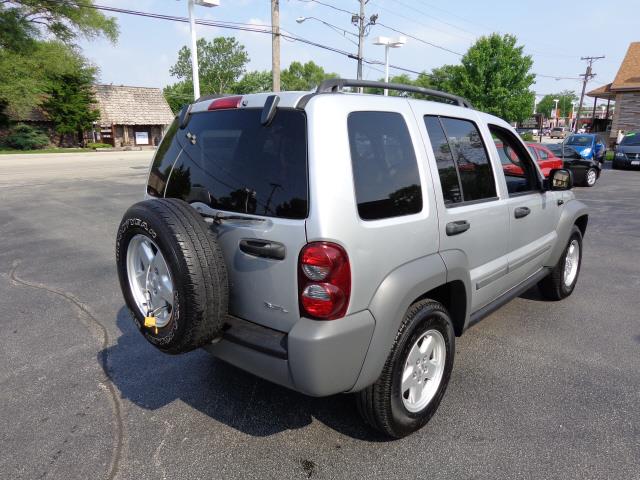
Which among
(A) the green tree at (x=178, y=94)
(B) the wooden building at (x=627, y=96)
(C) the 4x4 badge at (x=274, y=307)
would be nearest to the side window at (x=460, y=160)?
(C) the 4x4 badge at (x=274, y=307)

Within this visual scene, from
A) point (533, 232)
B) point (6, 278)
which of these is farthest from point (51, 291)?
→ point (533, 232)

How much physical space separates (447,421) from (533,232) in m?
1.86

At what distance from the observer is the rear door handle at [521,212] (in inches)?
137

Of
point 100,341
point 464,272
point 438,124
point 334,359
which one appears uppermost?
point 438,124

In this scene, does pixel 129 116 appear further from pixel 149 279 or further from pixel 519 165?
pixel 149 279

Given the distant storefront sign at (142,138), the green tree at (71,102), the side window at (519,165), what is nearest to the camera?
the side window at (519,165)

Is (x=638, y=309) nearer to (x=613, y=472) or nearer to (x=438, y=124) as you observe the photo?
(x=613, y=472)

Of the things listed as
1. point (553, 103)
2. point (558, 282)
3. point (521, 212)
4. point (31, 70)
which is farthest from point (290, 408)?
point (553, 103)

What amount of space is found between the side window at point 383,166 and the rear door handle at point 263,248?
0.43 meters

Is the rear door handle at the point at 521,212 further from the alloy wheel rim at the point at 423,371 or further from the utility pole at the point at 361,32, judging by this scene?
the utility pole at the point at 361,32

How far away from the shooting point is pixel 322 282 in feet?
6.99

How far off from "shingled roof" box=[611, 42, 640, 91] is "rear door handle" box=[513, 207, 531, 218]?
31822mm

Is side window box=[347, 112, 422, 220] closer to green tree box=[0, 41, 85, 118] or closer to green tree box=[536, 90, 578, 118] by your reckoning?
green tree box=[0, 41, 85, 118]

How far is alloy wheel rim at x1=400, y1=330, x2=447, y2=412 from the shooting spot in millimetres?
2621
